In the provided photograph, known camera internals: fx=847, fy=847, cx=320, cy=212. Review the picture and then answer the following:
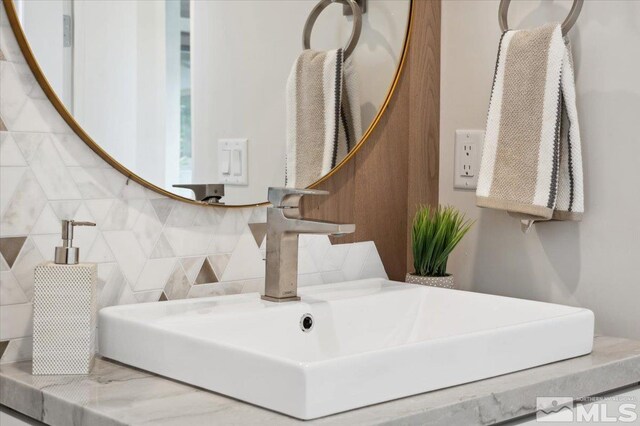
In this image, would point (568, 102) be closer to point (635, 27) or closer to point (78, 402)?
point (635, 27)

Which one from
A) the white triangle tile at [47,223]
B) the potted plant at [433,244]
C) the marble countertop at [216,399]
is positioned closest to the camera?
the marble countertop at [216,399]

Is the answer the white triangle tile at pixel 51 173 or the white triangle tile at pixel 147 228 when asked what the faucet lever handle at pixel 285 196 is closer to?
the white triangle tile at pixel 147 228

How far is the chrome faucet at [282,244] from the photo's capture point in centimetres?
132

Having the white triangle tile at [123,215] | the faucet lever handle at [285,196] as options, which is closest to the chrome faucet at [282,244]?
the faucet lever handle at [285,196]

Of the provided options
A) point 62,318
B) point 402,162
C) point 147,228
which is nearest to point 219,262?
point 147,228

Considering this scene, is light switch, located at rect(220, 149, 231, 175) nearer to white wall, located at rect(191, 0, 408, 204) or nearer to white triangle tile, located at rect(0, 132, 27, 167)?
white wall, located at rect(191, 0, 408, 204)

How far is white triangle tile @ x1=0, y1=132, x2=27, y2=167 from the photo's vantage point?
1141mm

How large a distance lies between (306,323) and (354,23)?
58cm

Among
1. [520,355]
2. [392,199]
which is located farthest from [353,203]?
[520,355]

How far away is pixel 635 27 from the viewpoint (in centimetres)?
141

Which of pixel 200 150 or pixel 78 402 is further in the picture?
pixel 200 150

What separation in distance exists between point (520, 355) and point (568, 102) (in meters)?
0.53

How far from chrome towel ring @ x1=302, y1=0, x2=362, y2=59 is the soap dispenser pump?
0.56 m

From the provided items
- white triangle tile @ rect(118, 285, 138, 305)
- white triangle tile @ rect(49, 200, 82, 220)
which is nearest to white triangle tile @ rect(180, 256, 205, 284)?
white triangle tile @ rect(118, 285, 138, 305)
